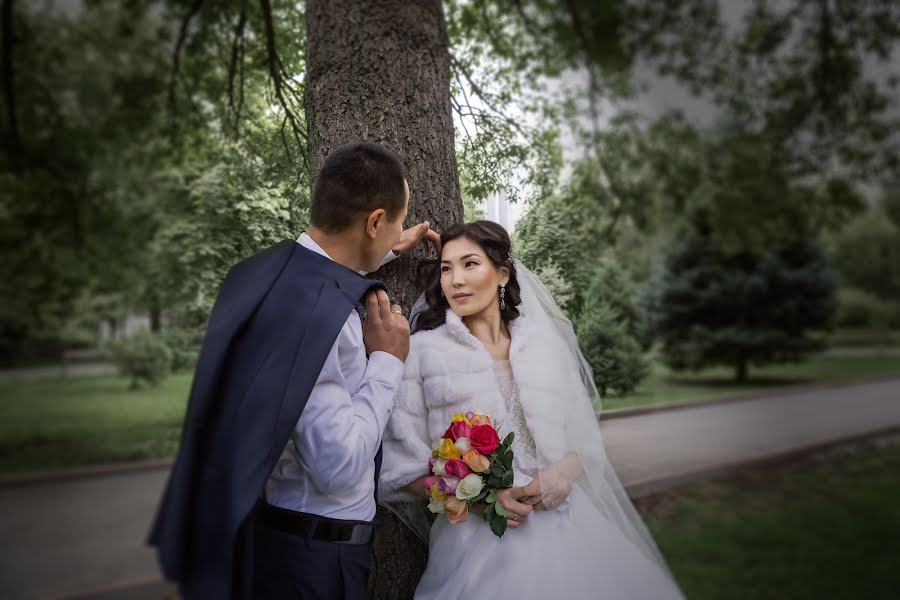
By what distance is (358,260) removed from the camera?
6.15ft

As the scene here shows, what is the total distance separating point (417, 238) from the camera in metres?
2.24

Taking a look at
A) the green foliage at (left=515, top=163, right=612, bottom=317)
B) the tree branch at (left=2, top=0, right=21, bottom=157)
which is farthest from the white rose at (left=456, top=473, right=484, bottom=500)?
the tree branch at (left=2, top=0, right=21, bottom=157)

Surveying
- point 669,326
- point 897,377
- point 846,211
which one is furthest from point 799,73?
point 897,377

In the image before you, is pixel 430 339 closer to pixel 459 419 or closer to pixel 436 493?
pixel 459 419

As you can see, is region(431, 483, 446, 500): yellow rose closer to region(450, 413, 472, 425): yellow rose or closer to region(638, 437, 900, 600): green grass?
region(450, 413, 472, 425): yellow rose

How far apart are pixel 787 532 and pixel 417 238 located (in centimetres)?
536

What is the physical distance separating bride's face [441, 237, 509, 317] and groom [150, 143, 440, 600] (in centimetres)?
44

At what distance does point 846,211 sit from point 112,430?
860 cm

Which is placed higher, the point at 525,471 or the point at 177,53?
the point at 177,53

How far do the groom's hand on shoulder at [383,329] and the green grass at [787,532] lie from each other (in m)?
3.33

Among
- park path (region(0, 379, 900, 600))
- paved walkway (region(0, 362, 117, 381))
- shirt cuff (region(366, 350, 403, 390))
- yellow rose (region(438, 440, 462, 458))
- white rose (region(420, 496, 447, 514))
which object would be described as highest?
shirt cuff (region(366, 350, 403, 390))

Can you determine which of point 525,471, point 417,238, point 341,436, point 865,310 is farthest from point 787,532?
point 341,436

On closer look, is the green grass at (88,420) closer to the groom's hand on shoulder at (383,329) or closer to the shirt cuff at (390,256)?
the shirt cuff at (390,256)

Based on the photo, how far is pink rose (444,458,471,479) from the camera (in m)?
1.89
